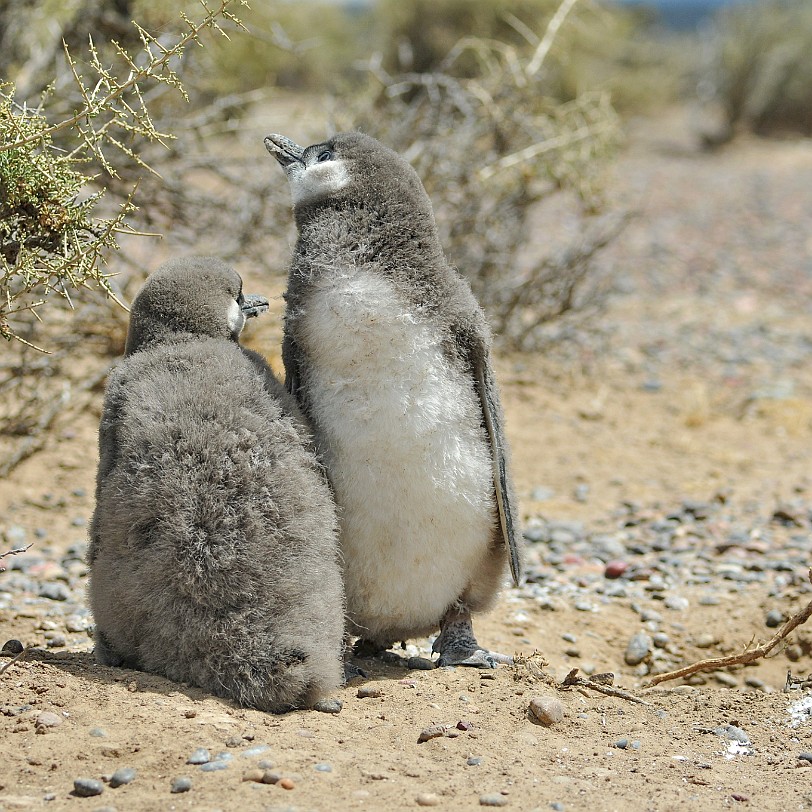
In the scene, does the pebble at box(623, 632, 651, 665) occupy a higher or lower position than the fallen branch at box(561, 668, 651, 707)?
lower

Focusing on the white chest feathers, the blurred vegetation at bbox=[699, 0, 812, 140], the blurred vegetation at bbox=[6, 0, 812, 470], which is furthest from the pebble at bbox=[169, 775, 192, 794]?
the blurred vegetation at bbox=[699, 0, 812, 140]

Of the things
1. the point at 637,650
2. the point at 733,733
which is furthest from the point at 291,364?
the point at 637,650

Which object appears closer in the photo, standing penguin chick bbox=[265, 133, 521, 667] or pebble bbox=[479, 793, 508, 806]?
pebble bbox=[479, 793, 508, 806]

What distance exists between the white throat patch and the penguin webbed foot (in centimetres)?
164

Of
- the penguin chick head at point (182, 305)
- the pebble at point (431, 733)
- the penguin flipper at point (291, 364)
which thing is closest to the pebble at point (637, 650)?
the pebble at point (431, 733)

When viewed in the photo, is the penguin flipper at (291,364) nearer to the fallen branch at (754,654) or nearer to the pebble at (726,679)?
the fallen branch at (754,654)

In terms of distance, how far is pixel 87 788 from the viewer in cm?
278

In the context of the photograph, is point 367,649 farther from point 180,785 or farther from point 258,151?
point 258,151

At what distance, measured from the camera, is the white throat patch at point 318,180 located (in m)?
3.82

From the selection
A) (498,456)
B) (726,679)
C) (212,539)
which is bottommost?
(726,679)

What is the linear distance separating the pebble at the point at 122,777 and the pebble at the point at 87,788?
0.13 ft

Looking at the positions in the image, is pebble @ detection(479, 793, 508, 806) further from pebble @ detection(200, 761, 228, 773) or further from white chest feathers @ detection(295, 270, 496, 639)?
white chest feathers @ detection(295, 270, 496, 639)

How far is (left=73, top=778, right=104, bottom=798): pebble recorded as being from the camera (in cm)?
278

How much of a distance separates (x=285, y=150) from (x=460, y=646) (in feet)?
6.53
